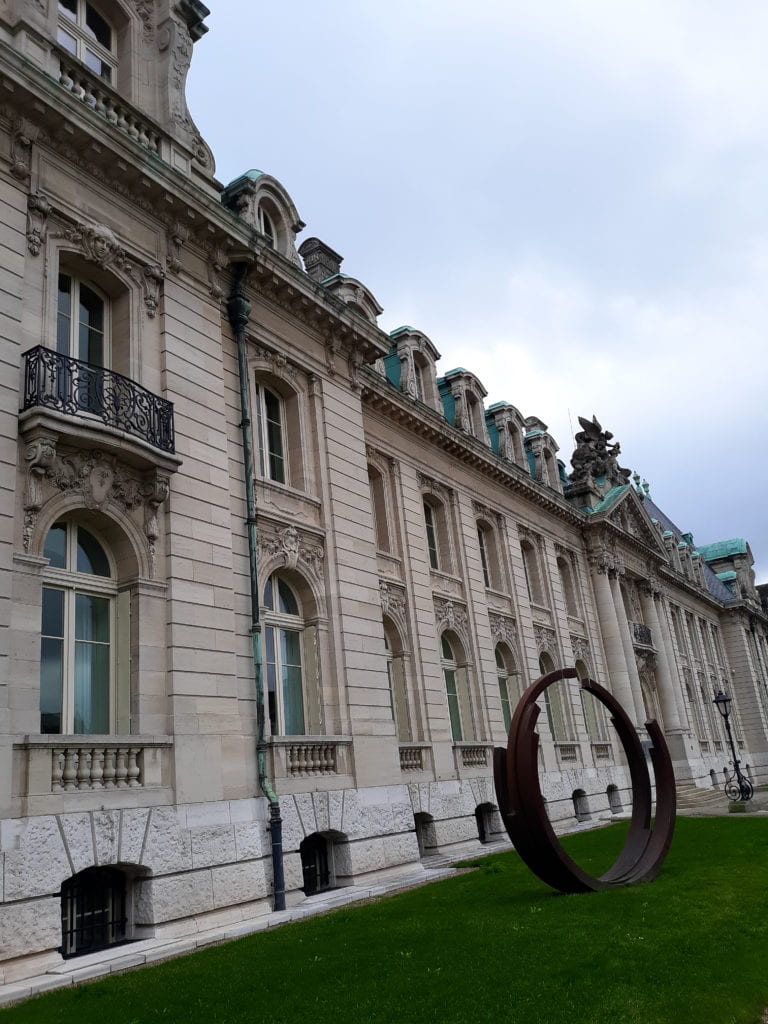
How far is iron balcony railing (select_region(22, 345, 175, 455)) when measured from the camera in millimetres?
12953

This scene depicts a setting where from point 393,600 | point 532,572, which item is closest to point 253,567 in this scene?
point 393,600

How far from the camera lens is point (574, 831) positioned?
26094 millimetres

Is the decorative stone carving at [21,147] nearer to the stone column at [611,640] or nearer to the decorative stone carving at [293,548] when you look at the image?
the decorative stone carving at [293,548]

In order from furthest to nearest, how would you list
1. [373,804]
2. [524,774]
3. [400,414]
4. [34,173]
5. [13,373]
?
[400,414] < [373,804] < [34,173] < [13,373] < [524,774]

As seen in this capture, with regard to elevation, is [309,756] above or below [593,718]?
below

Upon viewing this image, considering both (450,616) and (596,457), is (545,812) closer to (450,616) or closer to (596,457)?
(450,616)

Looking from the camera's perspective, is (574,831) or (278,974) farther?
(574,831)

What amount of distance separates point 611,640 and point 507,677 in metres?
9.23

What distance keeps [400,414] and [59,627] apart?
1407cm

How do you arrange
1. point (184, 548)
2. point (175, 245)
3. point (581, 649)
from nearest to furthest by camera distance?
point (184, 548) < point (175, 245) < point (581, 649)

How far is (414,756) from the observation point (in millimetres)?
21281

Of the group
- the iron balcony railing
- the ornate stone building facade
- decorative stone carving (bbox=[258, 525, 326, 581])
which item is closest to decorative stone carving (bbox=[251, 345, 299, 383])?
the ornate stone building facade

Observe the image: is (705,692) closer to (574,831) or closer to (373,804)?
(574,831)

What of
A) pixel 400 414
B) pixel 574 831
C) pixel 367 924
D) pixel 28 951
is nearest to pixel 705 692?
pixel 574 831
